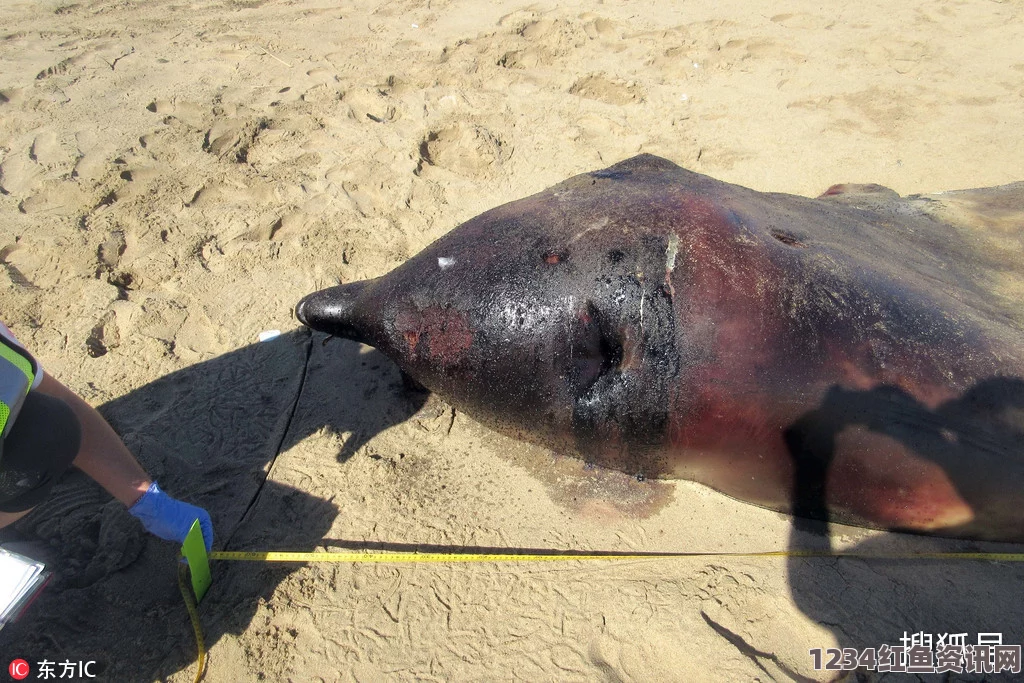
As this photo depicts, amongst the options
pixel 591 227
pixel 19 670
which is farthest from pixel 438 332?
pixel 19 670

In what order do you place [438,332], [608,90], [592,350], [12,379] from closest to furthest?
[12,379] → [592,350] → [438,332] → [608,90]

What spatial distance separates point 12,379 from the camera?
2051mm

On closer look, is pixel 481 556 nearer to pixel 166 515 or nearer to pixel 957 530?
pixel 166 515

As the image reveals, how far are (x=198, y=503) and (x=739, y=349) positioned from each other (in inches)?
87.2

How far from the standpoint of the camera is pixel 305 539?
2.46m

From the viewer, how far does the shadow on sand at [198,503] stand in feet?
7.15

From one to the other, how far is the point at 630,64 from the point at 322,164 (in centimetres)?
273

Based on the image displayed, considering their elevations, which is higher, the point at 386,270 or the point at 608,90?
the point at 608,90

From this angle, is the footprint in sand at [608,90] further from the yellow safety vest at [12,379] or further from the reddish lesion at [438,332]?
the yellow safety vest at [12,379]

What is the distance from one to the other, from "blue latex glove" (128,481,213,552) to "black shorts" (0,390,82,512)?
299 mm

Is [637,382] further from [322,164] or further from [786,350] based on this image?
[322,164]

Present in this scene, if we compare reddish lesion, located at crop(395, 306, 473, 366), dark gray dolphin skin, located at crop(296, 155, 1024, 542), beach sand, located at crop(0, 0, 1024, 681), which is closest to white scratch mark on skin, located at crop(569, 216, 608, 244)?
dark gray dolphin skin, located at crop(296, 155, 1024, 542)

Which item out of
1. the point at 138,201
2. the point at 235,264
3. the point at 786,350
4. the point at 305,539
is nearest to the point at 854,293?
the point at 786,350

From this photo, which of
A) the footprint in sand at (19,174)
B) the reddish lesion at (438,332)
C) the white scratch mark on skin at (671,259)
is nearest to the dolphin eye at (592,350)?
the white scratch mark on skin at (671,259)
